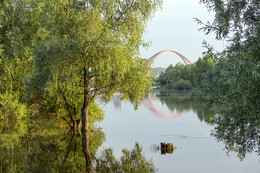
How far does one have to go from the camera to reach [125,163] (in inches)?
480

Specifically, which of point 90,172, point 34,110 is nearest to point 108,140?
point 34,110

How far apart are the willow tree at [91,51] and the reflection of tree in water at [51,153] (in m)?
1.10

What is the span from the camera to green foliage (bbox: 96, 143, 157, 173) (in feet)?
37.2

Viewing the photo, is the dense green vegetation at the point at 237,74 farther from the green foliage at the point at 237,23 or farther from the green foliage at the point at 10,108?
the green foliage at the point at 10,108

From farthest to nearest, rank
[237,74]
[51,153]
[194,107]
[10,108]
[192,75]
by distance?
1. [192,75]
2. [194,107]
3. [10,108]
4. [51,153]
5. [237,74]

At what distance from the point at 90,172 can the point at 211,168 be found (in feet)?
13.7

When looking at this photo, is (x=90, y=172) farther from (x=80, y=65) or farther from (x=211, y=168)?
(x=80, y=65)

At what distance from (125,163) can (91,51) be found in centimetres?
623

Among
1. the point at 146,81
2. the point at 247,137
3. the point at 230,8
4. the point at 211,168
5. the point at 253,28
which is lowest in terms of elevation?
the point at 211,168

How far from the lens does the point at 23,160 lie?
41.3 feet

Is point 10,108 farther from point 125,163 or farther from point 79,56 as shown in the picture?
point 125,163

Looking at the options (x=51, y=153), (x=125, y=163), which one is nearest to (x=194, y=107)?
(x=51, y=153)

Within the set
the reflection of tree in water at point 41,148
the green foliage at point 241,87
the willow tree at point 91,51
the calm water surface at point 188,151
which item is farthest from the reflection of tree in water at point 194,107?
the reflection of tree in water at point 41,148

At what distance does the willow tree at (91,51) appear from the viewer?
16.3 m
